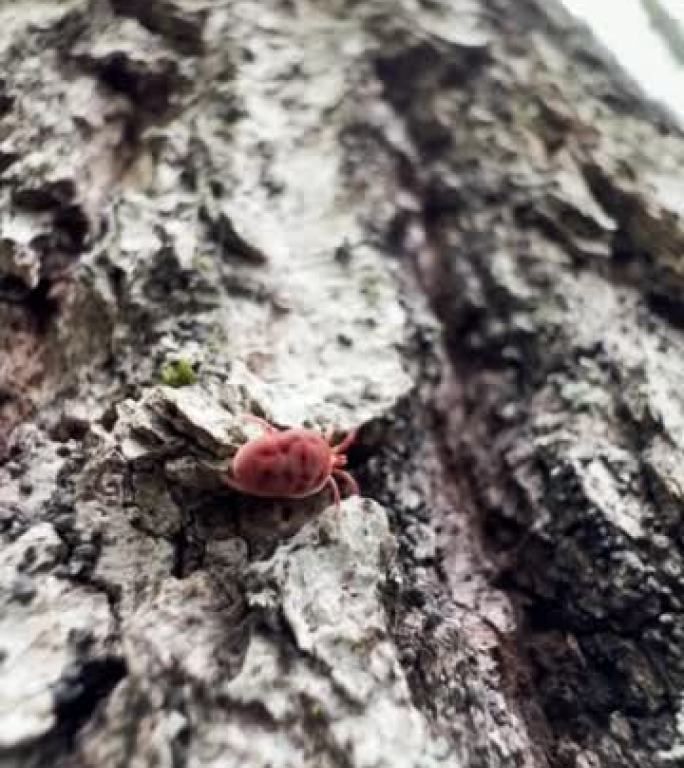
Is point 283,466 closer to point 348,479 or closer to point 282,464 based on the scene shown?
point 282,464

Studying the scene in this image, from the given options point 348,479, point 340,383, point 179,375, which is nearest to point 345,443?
point 348,479

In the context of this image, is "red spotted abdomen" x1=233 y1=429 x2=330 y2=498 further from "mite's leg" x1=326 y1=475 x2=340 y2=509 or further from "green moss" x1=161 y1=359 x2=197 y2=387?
"green moss" x1=161 y1=359 x2=197 y2=387

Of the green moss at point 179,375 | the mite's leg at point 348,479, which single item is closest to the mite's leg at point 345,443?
the mite's leg at point 348,479

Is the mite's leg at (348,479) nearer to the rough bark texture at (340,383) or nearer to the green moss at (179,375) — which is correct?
the rough bark texture at (340,383)

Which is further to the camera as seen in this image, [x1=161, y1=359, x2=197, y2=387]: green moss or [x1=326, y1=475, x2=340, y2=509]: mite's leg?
[x1=161, y1=359, x2=197, y2=387]: green moss

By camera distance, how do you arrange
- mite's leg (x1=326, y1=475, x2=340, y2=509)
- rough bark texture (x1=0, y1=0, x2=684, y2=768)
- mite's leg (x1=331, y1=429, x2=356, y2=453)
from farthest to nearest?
mite's leg (x1=331, y1=429, x2=356, y2=453) → mite's leg (x1=326, y1=475, x2=340, y2=509) → rough bark texture (x1=0, y1=0, x2=684, y2=768)

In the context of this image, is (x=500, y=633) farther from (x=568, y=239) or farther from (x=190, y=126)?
(x=190, y=126)

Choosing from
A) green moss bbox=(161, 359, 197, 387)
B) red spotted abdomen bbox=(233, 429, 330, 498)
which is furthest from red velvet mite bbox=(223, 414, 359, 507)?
green moss bbox=(161, 359, 197, 387)

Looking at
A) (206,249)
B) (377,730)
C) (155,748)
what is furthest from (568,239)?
(155,748)
